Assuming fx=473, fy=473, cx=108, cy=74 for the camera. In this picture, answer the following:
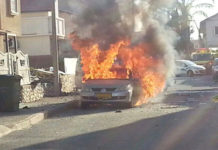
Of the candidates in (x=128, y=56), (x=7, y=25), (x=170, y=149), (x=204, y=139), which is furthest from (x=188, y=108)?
(x=7, y=25)

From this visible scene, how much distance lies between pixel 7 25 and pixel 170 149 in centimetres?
1936

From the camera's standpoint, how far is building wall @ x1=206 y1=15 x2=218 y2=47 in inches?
2631

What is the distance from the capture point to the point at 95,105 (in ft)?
54.7

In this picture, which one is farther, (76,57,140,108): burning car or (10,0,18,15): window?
(10,0,18,15): window

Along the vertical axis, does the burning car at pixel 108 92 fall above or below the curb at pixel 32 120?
above

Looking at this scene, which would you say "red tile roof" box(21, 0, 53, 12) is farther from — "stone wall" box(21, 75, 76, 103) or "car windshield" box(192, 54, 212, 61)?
"stone wall" box(21, 75, 76, 103)

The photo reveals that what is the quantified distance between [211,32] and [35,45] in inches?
1324

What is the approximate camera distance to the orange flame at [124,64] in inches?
655

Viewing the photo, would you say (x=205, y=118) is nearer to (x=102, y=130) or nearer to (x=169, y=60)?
(x=102, y=130)

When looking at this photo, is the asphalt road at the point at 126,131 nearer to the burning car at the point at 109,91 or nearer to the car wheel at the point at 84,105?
the burning car at the point at 109,91

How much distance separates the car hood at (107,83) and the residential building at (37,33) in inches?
951

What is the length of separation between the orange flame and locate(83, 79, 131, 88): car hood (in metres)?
0.64

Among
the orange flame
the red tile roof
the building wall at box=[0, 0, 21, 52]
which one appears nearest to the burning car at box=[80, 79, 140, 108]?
the orange flame

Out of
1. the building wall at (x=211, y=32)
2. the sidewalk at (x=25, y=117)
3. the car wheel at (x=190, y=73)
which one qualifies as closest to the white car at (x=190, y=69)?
the car wheel at (x=190, y=73)
